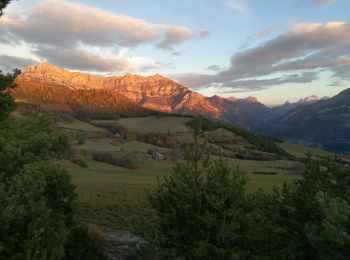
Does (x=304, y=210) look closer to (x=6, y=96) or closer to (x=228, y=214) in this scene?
(x=228, y=214)

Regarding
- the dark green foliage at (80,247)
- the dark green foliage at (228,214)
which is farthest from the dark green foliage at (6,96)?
the dark green foliage at (228,214)

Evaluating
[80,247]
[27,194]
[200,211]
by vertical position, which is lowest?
[80,247]

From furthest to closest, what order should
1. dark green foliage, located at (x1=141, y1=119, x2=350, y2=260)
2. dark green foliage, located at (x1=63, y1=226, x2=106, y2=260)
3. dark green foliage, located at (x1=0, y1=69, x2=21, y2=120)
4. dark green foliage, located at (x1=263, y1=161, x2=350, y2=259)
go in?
1. dark green foliage, located at (x1=0, y1=69, x2=21, y2=120)
2. dark green foliage, located at (x1=63, y1=226, x2=106, y2=260)
3. dark green foliage, located at (x1=141, y1=119, x2=350, y2=260)
4. dark green foliage, located at (x1=263, y1=161, x2=350, y2=259)

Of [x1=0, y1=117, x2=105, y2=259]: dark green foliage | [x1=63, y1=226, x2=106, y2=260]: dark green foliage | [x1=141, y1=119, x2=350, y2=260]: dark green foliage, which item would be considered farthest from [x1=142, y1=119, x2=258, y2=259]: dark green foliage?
[x1=0, y1=117, x2=105, y2=259]: dark green foliage

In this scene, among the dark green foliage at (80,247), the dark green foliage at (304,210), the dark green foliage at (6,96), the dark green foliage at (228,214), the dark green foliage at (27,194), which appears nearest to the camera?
the dark green foliage at (27,194)

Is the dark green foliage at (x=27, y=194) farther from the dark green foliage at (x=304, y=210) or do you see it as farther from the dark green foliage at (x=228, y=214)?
the dark green foliage at (x=304, y=210)

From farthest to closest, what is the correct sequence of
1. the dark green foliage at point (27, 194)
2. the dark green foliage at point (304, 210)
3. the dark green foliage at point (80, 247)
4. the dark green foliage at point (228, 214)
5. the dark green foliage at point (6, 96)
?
the dark green foliage at point (6, 96), the dark green foliage at point (80, 247), the dark green foliage at point (228, 214), the dark green foliage at point (304, 210), the dark green foliage at point (27, 194)

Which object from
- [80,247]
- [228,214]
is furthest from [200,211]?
[80,247]

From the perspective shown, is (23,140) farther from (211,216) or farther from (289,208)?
(289,208)

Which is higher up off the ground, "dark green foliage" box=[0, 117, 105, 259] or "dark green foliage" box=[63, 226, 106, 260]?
"dark green foliage" box=[0, 117, 105, 259]

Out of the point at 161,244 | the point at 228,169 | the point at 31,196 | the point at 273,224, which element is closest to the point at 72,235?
the point at 161,244

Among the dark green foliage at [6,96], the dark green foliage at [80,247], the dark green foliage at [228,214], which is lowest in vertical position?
the dark green foliage at [80,247]

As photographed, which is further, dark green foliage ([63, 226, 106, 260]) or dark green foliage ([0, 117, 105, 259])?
dark green foliage ([63, 226, 106, 260])

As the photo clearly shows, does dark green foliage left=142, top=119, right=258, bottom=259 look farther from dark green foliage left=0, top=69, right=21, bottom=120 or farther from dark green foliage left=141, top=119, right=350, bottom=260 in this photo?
dark green foliage left=0, top=69, right=21, bottom=120
